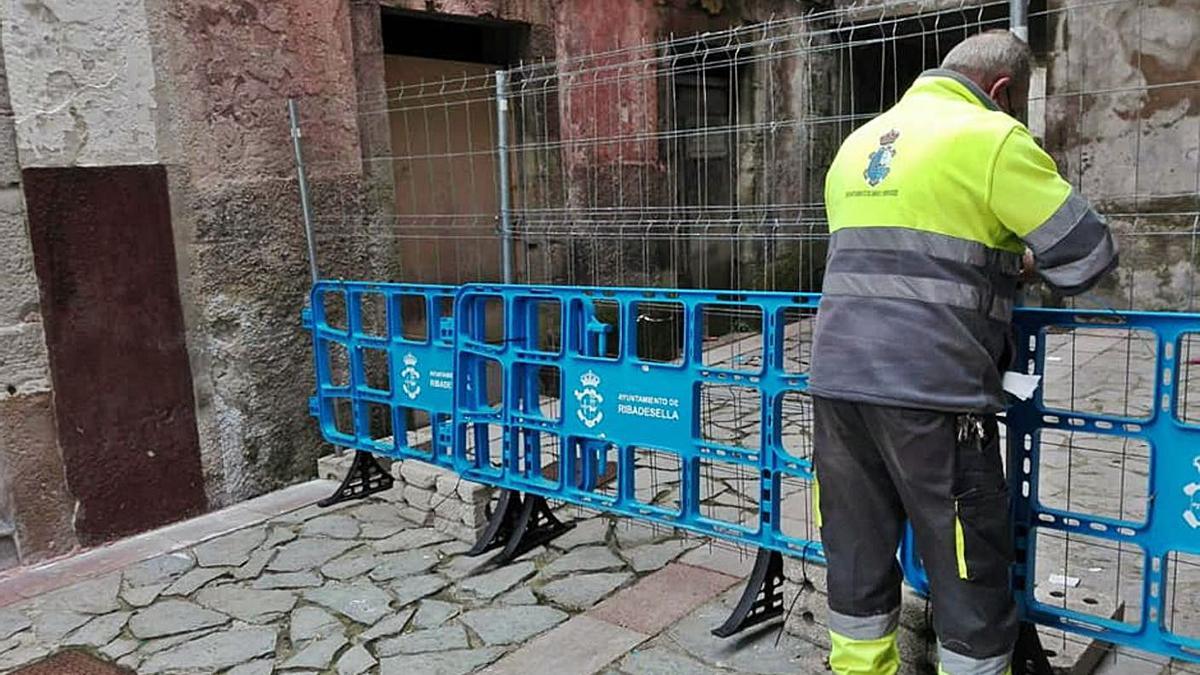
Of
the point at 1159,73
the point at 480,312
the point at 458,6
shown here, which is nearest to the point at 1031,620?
the point at 480,312

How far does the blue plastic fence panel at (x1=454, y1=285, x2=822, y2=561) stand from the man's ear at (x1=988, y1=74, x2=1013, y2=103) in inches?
34.8

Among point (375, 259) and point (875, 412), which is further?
point (375, 259)

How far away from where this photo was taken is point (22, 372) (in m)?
4.49

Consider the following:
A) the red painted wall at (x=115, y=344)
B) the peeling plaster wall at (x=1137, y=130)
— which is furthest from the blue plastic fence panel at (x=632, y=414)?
the peeling plaster wall at (x=1137, y=130)

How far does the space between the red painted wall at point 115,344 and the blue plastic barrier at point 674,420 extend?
0.77 metres

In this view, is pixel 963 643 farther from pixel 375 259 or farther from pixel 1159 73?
pixel 1159 73

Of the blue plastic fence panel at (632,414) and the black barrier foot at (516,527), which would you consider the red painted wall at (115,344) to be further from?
the black barrier foot at (516,527)

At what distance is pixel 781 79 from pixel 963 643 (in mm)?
8143

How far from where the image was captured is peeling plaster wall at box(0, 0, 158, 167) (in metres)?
4.38

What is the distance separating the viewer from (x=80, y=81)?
180 inches

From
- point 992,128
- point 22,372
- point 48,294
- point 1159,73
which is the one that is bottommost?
point 22,372

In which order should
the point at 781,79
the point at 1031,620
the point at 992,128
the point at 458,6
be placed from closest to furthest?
the point at 992,128
the point at 1031,620
the point at 458,6
the point at 781,79

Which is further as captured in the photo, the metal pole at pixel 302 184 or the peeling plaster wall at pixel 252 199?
the metal pole at pixel 302 184

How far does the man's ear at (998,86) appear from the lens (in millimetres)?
2482
